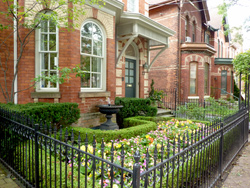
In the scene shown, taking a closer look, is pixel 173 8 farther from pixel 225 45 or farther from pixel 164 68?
pixel 225 45

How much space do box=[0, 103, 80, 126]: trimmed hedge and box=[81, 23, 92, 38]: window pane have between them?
2.70m

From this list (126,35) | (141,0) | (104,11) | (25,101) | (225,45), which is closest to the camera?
(25,101)

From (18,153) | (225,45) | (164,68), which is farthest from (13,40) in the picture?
(225,45)

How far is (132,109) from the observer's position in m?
7.72

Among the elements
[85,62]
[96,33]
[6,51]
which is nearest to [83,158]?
[85,62]

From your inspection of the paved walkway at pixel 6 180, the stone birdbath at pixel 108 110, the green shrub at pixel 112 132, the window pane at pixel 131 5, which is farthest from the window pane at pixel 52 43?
the window pane at pixel 131 5

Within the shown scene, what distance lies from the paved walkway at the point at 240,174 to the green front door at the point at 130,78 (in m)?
6.00

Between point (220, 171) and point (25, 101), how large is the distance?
Answer: 5.58 metres

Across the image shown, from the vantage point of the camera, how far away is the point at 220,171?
3.81m

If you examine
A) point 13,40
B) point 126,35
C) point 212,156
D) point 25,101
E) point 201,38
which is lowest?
point 212,156

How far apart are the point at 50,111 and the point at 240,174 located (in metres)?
4.63

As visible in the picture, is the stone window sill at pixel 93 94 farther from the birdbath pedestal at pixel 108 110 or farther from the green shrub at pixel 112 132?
the green shrub at pixel 112 132

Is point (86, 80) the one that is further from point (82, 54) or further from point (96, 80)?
point (82, 54)

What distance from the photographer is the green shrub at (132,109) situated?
7496 millimetres
